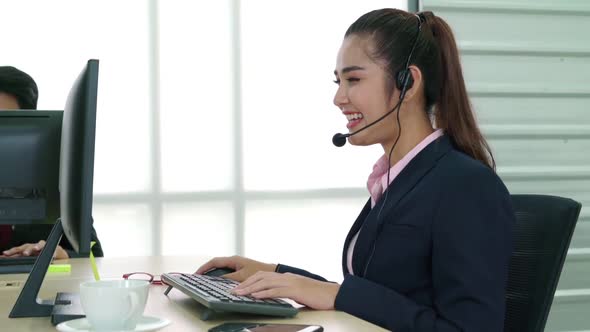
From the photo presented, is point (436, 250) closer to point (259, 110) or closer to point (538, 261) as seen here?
point (538, 261)

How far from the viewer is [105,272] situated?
186cm

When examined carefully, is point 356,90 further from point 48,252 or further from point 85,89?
point 48,252

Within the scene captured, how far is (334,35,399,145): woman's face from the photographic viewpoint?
164 centimetres

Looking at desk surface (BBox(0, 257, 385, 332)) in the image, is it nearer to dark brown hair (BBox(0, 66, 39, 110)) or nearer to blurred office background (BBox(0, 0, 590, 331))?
dark brown hair (BBox(0, 66, 39, 110))

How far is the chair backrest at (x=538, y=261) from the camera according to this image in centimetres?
143

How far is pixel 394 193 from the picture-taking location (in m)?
1.55

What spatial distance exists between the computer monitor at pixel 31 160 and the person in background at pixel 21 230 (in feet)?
1.40

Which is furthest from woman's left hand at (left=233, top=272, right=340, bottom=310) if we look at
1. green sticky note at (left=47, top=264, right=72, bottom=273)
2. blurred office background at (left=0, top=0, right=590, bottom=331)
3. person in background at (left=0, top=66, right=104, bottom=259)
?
blurred office background at (left=0, top=0, right=590, bottom=331)

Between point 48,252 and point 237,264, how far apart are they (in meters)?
0.52

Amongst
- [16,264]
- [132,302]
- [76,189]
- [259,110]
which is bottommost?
[16,264]

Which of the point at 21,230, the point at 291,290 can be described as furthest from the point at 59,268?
the point at 291,290

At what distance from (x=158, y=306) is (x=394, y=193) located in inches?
20.5

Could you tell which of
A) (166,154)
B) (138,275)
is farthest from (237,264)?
(166,154)

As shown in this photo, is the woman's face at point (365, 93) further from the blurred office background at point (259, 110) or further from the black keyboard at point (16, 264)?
the blurred office background at point (259, 110)
